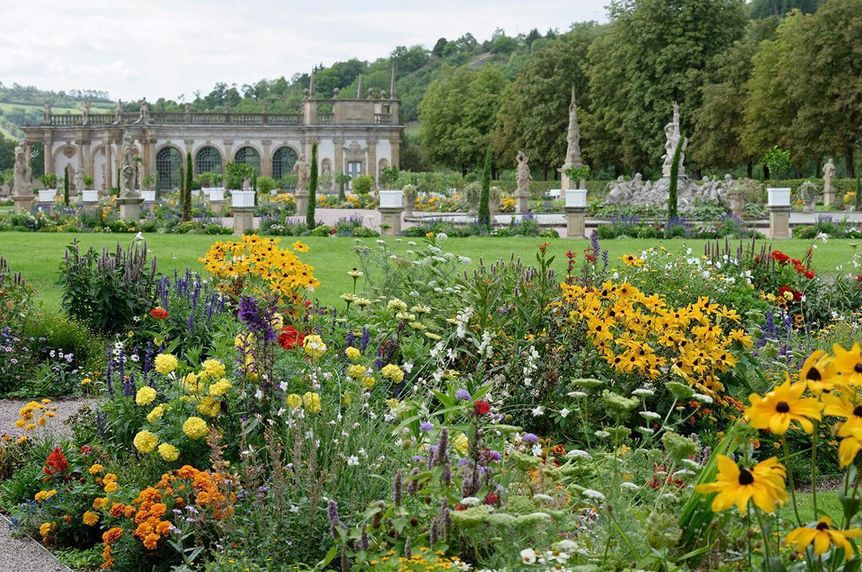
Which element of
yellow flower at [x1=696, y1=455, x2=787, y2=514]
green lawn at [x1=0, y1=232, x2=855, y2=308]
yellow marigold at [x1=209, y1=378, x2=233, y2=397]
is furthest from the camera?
green lawn at [x1=0, y1=232, x2=855, y2=308]

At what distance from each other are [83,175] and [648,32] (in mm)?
31047

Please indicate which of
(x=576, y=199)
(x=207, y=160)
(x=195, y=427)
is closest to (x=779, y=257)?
(x=195, y=427)

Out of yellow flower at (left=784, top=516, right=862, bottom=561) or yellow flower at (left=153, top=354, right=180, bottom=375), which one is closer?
yellow flower at (left=784, top=516, right=862, bottom=561)

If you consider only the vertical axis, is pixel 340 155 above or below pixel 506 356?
above

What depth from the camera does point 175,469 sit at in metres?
4.64

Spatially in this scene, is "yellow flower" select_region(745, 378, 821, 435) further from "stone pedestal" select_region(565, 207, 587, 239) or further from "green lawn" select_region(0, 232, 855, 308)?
"stone pedestal" select_region(565, 207, 587, 239)

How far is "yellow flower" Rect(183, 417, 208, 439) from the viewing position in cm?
438

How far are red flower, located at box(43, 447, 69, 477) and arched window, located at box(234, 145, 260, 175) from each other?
55140 millimetres

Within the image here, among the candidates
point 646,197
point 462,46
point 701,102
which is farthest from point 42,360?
point 462,46

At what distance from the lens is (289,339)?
533 cm

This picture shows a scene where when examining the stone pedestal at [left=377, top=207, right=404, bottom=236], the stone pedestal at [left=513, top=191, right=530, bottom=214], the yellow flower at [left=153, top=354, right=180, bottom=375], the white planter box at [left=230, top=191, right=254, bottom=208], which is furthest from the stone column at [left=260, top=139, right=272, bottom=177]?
the yellow flower at [left=153, top=354, right=180, bottom=375]

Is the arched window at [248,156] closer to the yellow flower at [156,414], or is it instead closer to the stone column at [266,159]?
the stone column at [266,159]

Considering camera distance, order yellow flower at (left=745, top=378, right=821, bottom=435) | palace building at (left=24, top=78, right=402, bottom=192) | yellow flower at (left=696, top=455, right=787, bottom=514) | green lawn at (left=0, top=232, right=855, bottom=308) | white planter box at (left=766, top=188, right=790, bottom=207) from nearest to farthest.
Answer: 1. yellow flower at (left=696, top=455, right=787, bottom=514)
2. yellow flower at (left=745, top=378, right=821, bottom=435)
3. green lawn at (left=0, top=232, right=855, bottom=308)
4. white planter box at (left=766, top=188, right=790, bottom=207)
5. palace building at (left=24, top=78, right=402, bottom=192)

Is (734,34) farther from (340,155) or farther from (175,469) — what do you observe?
(175,469)
